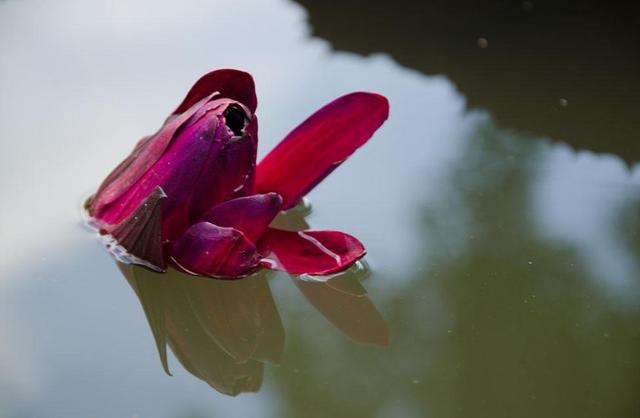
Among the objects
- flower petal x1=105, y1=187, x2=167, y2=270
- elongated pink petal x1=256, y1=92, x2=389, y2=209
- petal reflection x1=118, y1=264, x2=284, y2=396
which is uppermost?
elongated pink petal x1=256, y1=92, x2=389, y2=209

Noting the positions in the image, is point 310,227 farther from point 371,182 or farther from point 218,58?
point 218,58

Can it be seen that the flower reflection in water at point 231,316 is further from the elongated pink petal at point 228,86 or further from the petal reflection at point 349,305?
the elongated pink petal at point 228,86

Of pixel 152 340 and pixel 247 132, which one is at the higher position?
pixel 247 132

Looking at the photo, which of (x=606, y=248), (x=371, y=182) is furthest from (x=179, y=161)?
(x=606, y=248)

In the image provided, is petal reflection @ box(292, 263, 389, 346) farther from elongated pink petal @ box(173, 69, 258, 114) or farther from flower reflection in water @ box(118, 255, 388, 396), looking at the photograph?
elongated pink petal @ box(173, 69, 258, 114)

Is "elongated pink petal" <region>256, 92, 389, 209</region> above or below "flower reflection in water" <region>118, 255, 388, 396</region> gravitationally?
above

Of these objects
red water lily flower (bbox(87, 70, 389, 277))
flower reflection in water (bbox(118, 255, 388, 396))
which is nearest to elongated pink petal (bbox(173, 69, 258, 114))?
red water lily flower (bbox(87, 70, 389, 277))

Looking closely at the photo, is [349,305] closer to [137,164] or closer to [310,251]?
Answer: [310,251]

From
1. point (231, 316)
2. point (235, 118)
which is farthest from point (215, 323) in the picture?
point (235, 118)
